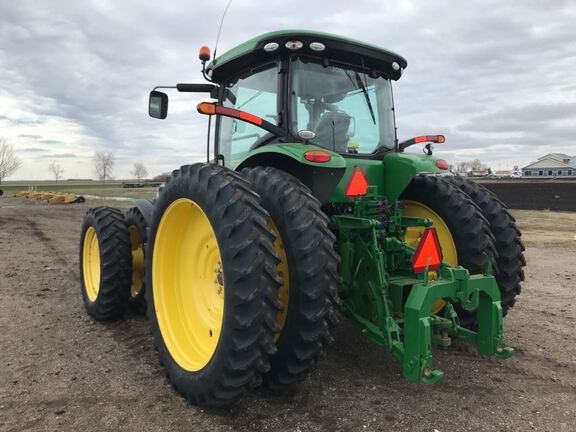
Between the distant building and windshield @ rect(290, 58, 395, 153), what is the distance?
72297mm

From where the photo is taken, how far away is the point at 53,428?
263 cm

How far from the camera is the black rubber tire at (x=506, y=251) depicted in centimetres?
368

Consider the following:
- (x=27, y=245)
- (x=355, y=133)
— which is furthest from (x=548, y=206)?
(x=27, y=245)

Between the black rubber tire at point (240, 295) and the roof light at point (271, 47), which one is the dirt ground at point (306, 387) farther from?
the roof light at point (271, 47)

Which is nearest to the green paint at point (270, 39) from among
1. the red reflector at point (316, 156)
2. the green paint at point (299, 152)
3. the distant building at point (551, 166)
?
the green paint at point (299, 152)

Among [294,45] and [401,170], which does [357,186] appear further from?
[294,45]

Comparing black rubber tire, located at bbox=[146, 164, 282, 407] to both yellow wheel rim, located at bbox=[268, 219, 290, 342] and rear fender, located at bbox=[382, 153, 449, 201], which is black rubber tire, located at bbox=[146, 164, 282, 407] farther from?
rear fender, located at bbox=[382, 153, 449, 201]

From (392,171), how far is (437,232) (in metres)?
0.70

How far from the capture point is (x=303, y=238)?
2.64 m

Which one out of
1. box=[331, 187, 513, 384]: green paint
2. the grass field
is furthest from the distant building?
box=[331, 187, 513, 384]: green paint

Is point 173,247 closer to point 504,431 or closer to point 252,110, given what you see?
point 252,110

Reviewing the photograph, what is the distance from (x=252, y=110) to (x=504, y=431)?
2931 mm

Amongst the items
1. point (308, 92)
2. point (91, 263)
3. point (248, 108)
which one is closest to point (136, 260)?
point (91, 263)

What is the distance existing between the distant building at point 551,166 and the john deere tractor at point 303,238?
72381mm
